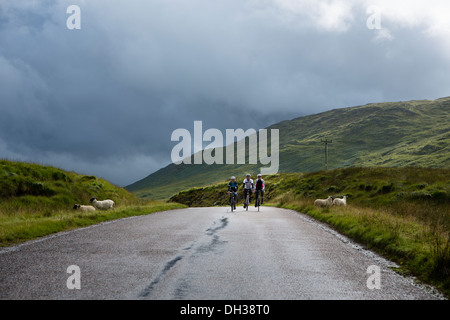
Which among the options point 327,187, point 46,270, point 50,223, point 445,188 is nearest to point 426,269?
point 46,270

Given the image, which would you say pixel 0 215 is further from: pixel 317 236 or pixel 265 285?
pixel 265 285

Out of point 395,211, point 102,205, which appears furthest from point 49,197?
point 395,211

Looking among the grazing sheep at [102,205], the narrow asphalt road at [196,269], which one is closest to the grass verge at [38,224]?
the narrow asphalt road at [196,269]

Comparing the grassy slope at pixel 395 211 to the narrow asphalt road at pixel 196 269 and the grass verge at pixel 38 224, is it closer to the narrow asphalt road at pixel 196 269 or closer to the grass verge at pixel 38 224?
the narrow asphalt road at pixel 196 269

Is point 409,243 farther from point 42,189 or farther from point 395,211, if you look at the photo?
point 42,189

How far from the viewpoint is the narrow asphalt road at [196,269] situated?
568 cm

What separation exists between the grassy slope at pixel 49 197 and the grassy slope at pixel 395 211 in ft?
33.3

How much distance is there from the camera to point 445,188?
1008 inches

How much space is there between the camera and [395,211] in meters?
18.6

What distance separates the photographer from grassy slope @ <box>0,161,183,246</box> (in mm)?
14742

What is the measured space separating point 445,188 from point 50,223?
948 inches

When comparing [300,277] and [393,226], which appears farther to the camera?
[393,226]

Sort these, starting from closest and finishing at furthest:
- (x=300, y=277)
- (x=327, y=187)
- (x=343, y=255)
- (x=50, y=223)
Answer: (x=300, y=277), (x=343, y=255), (x=50, y=223), (x=327, y=187)

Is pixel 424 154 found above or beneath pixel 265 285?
above
